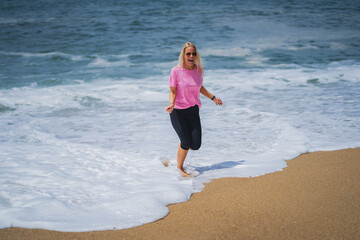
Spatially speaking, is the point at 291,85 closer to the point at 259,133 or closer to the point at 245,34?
the point at 259,133

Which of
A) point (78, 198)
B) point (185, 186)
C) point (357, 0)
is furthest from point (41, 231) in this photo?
point (357, 0)

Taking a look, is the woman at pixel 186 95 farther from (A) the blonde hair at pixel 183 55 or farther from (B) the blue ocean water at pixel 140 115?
(B) the blue ocean water at pixel 140 115

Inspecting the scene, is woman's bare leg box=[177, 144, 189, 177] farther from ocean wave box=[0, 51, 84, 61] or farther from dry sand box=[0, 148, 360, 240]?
ocean wave box=[0, 51, 84, 61]

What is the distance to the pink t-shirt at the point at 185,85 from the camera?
14.0ft

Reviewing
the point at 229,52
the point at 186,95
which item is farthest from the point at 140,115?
the point at 229,52

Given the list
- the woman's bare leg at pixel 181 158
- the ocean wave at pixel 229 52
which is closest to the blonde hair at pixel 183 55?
the woman's bare leg at pixel 181 158

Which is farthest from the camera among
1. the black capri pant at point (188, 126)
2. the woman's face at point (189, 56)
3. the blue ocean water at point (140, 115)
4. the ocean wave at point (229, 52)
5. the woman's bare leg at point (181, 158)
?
the ocean wave at point (229, 52)

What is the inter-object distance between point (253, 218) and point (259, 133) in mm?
3181

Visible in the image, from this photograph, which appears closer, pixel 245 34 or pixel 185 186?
pixel 185 186

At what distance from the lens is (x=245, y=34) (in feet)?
81.4

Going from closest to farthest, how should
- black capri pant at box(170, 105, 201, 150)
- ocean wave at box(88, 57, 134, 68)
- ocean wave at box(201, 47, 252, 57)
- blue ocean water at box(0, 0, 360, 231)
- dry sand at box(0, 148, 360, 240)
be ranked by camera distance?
dry sand at box(0, 148, 360, 240), blue ocean water at box(0, 0, 360, 231), black capri pant at box(170, 105, 201, 150), ocean wave at box(88, 57, 134, 68), ocean wave at box(201, 47, 252, 57)

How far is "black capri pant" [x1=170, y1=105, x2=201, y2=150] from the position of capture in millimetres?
4426

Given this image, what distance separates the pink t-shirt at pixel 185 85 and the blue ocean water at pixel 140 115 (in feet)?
3.13

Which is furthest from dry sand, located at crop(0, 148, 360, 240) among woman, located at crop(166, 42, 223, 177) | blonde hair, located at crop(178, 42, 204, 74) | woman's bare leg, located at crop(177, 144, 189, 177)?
blonde hair, located at crop(178, 42, 204, 74)
